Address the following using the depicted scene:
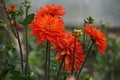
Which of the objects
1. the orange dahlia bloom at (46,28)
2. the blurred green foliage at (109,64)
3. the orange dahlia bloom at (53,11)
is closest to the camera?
the orange dahlia bloom at (46,28)

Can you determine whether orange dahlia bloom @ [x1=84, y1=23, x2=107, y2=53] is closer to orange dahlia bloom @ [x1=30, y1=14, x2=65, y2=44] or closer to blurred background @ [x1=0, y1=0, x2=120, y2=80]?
orange dahlia bloom @ [x1=30, y1=14, x2=65, y2=44]

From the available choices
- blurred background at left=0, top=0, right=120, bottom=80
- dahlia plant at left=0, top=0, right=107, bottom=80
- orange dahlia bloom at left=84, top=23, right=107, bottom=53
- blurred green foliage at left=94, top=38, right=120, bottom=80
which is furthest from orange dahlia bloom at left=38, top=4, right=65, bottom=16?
blurred green foliage at left=94, top=38, right=120, bottom=80

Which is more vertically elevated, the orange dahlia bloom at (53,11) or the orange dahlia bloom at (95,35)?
the orange dahlia bloom at (53,11)

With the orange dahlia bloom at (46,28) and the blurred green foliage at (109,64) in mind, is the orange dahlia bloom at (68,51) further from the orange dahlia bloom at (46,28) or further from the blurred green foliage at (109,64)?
the blurred green foliage at (109,64)

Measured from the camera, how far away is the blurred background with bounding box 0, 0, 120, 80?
2.36 meters

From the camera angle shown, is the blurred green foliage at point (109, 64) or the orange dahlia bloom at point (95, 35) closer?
the orange dahlia bloom at point (95, 35)

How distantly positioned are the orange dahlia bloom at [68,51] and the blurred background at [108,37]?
0.50 ft

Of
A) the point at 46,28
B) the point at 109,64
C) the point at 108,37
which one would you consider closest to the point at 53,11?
the point at 46,28

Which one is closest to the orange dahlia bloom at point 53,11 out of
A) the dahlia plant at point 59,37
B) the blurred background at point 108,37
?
the dahlia plant at point 59,37

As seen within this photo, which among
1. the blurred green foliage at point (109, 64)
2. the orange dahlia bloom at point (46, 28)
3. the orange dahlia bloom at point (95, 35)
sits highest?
the orange dahlia bloom at point (46, 28)

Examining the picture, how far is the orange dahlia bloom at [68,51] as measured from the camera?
1.50m

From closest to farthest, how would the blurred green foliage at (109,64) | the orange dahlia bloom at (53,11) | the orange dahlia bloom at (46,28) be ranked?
1. the orange dahlia bloom at (46,28)
2. the orange dahlia bloom at (53,11)
3. the blurred green foliage at (109,64)

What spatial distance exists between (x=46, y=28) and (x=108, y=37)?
2.15m

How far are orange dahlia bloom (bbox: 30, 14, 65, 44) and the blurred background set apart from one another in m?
0.26
